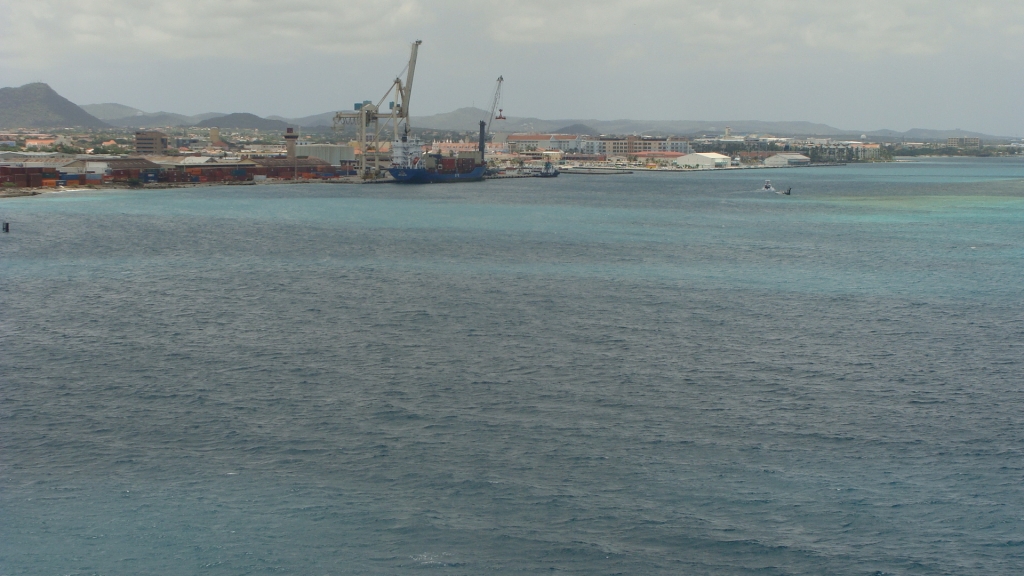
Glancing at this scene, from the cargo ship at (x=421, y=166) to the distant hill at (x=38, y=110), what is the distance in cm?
12293

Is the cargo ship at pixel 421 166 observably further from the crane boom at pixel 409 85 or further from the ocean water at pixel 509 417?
the ocean water at pixel 509 417

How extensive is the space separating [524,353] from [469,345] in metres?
0.80

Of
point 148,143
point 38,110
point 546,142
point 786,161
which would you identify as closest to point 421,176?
point 148,143

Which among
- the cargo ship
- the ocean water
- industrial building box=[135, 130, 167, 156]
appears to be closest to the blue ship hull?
the cargo ship

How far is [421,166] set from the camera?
50.9m

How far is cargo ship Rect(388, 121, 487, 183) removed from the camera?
164 feet

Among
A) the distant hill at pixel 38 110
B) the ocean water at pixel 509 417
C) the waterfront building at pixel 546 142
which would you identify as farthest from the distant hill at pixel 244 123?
the ocean water at pixel 509 417

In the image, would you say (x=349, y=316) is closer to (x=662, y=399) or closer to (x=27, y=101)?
(x=662, y=399)

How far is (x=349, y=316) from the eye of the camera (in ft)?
44.4

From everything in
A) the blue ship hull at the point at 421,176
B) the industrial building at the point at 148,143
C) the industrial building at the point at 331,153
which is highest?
the industrial building at the point at 148,143

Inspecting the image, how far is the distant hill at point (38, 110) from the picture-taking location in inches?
6225

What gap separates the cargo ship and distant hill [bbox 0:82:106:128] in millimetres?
122927

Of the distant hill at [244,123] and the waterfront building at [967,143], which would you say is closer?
the waterfront building at [967,143]

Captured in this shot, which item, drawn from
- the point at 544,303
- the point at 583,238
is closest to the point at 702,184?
the point at 583,238
